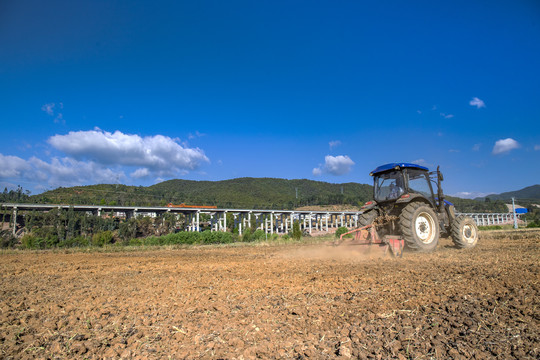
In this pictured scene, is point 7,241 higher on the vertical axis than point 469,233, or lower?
lower

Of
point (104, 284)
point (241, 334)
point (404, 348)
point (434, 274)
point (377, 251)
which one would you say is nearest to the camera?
Answer: point (404, 348)

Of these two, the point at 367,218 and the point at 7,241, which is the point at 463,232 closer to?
the point at 367,218

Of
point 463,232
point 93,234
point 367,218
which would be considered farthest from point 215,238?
point 463,232

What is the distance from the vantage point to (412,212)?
26.5 ft

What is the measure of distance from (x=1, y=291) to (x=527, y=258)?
1018cm

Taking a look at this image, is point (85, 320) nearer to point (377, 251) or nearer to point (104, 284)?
point (104, 284)

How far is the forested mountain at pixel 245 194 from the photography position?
50625 millimetres

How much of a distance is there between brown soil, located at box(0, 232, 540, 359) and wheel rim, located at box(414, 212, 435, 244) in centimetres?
249

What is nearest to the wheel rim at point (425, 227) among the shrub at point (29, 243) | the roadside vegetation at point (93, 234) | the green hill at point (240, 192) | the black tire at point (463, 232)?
the black tire at point (463, 232)

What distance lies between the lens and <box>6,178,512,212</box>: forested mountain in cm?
5062

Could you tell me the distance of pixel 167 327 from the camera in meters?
3.33

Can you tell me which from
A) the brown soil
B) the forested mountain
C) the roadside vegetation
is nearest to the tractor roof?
the brown soil

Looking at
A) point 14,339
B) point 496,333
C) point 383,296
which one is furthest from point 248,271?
point 496,333

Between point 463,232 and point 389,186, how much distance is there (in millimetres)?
2614
